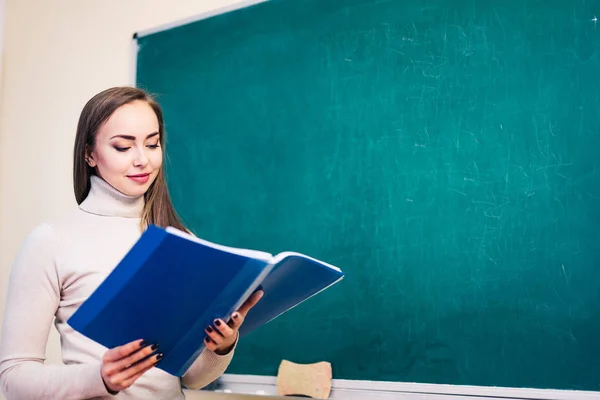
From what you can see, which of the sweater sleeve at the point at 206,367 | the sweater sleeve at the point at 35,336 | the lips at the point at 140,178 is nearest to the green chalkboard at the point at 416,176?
the sweater sleeve at the point at 206,367

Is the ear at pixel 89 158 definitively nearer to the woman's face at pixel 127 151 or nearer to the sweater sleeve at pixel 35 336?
the woman's face at pixel 127 151

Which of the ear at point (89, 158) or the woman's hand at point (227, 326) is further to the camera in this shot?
the ear at point (89, 158)

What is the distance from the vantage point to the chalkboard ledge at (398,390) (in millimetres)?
1817

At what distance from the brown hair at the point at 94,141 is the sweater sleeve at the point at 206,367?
0.93 feet

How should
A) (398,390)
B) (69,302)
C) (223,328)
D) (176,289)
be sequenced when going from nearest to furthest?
(176,289)
(223,328)
(69,302)
(398,390)

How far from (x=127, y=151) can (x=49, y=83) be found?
1858 millimetres

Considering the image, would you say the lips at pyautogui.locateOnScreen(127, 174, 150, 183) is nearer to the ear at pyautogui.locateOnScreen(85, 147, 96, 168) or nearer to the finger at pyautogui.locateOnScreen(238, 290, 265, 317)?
the ear at pyautogui.locateOnScreen(85, 147, 96, 168)

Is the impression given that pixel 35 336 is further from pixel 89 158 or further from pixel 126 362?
pixel 89 158

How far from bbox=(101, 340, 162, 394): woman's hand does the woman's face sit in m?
0.40

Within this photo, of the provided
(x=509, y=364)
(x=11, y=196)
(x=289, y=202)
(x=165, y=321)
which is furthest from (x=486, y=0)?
(x=11, y=196)

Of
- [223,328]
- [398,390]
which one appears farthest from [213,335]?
[398,390]

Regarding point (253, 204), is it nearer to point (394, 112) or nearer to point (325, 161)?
point (325, 161)

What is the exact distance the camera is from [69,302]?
133cm

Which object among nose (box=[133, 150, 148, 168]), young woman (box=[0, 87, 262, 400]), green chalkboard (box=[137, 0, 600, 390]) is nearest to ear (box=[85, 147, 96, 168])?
young woman (box=[0, 87, 262, 400])
